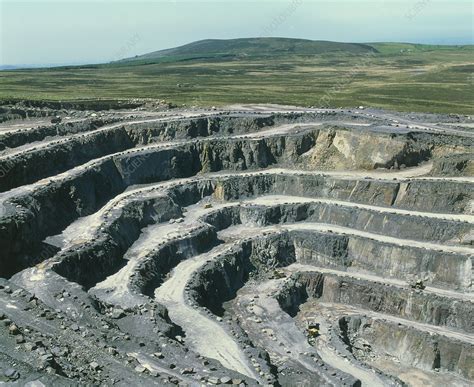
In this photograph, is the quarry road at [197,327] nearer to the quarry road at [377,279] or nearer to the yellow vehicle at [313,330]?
the yellow vehicle at [313,330]

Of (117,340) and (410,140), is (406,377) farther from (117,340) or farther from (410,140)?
(410,140)

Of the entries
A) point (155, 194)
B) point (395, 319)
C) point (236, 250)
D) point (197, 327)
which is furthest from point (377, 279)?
point (155, 194)

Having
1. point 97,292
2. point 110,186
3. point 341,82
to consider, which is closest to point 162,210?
point 110,186

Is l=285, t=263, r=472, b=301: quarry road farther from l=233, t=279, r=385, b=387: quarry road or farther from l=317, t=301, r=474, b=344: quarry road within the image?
l=233, t=279, r=385, b=387: quarry road

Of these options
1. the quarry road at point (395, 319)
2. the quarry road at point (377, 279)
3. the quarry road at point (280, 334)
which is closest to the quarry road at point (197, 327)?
the quarry road at point (280, 334)

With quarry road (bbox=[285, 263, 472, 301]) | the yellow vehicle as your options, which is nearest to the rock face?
the yellow vehicle

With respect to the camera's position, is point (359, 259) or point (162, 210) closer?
point (359, 259)

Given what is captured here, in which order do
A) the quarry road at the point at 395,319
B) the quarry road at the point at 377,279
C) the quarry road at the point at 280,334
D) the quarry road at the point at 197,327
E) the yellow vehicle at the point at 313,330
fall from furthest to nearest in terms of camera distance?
the quarry road at the point at 377,279 → the quarry road at the point at 395,319 → the yellow vehicle at the point at 313,330 → the quarry road at the point at 280,334 → the quarry road at the point at 197,327
